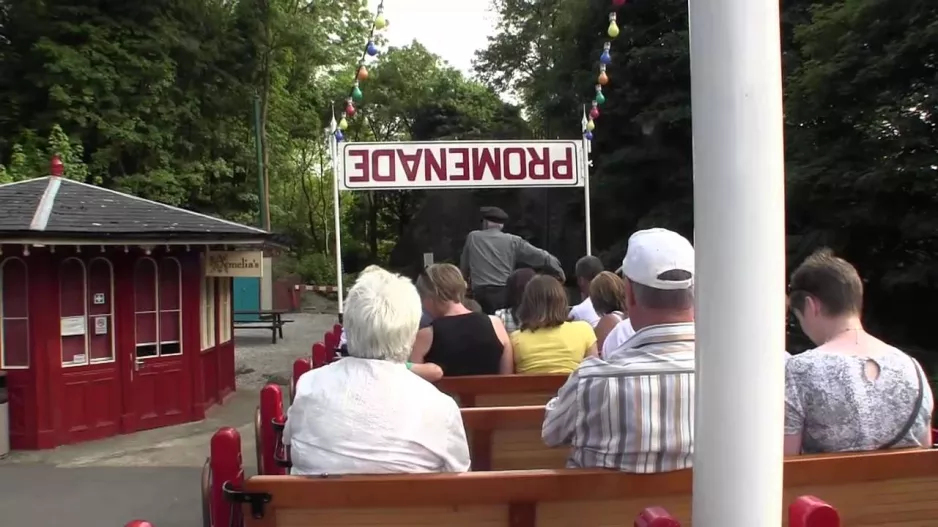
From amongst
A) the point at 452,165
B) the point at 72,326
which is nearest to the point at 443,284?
the point at 452,165

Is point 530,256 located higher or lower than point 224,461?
higher

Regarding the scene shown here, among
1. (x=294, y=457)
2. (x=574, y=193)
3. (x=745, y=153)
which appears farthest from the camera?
(x=574, y=193)

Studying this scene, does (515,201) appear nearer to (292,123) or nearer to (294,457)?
(292,123)

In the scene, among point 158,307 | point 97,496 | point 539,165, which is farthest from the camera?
point 158,307

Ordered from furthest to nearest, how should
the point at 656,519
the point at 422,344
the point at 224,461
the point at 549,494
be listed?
the point at 422,344 → the point at 224,461 → the point at 549,494 → the point at 656,519

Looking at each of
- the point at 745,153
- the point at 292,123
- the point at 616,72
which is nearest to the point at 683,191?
the point at 616,72

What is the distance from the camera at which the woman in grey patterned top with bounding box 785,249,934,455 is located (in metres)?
2.57

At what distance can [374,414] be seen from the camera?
8.50 feet

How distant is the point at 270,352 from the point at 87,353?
7.92 m

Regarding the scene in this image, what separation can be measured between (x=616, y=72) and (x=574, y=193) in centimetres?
464

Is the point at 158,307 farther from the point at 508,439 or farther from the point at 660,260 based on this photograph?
the point at 660,260

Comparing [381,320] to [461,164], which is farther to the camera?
[461,164]

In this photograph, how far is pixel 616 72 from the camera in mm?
23047

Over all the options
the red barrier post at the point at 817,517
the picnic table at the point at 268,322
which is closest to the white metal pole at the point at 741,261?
the red barrier post at the point at 817,517
